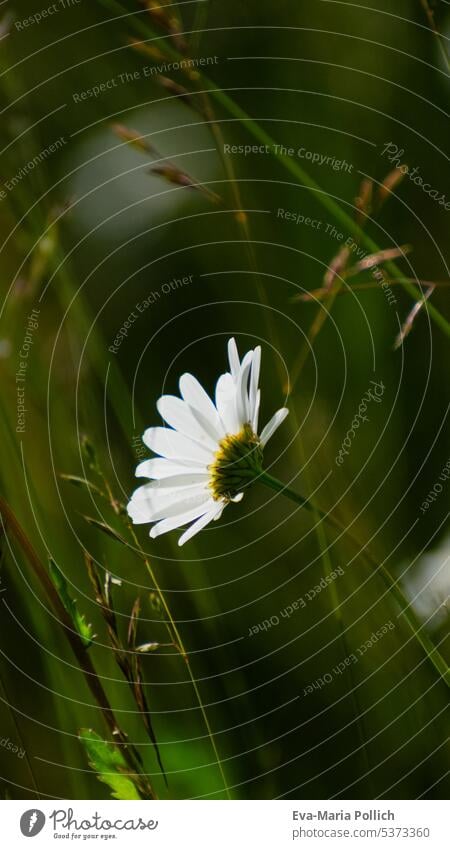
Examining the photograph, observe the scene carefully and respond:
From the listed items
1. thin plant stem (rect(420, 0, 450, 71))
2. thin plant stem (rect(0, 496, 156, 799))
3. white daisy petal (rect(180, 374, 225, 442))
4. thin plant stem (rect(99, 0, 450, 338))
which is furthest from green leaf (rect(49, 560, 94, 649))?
thin plant stem (rect(420, 0, 450, 71))

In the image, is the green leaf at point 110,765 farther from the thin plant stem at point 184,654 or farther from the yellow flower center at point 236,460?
the yellow flower center at point 236,460

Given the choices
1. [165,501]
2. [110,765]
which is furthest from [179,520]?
[110,765]

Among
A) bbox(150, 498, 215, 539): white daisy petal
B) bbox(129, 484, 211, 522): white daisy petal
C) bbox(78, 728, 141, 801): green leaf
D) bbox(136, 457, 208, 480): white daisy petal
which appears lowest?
bbox(78, 728, 141, 801): green leaf

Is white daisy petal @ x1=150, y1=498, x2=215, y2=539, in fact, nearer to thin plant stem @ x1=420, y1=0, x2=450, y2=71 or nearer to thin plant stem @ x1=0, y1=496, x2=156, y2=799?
thin plant stem @ x1=0, y1=496, x2=156, y2=799

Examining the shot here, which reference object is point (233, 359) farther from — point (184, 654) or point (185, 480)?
point (184, 654)

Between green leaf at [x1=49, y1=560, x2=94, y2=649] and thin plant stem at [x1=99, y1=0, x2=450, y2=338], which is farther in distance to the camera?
thin plant stem at [x1=99, y1=0, x2=450, y2=338]

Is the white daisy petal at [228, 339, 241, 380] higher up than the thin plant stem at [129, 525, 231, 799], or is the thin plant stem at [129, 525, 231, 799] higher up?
the white daisy petal at [228, 339, 241, 380]

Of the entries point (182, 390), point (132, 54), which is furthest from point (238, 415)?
point (132, 54)
